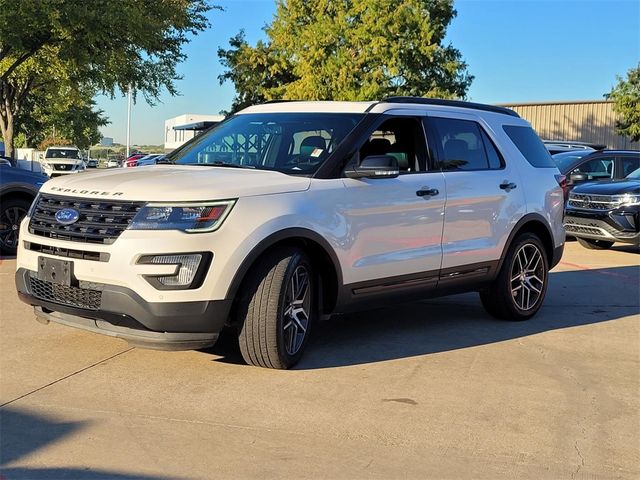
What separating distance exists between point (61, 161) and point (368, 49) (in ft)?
54.9

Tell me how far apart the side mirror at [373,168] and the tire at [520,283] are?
1.93m

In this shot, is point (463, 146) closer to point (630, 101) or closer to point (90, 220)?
point (90, 220)

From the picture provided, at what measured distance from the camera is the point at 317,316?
512 cm

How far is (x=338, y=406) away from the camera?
423cm

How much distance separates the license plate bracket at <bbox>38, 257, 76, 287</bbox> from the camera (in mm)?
4449

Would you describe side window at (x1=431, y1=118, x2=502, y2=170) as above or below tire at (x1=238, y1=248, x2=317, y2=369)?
above

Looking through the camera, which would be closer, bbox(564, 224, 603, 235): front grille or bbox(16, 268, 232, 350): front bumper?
bbox(16, 268, 232, 350): front bumper

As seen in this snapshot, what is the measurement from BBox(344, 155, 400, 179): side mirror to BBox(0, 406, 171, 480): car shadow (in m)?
2.39

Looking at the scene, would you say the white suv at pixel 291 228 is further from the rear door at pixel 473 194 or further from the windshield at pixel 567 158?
the windshield at pixel 567 158

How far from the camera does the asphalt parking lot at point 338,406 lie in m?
3.47

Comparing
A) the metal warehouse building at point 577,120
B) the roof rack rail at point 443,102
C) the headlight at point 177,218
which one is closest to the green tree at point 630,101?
the metal warehouse building at point 577,120

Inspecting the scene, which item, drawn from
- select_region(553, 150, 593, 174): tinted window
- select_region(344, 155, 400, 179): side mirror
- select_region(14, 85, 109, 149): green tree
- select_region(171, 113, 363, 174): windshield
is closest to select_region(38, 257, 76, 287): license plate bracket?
select_region(171, 113, 363, 174): windshield

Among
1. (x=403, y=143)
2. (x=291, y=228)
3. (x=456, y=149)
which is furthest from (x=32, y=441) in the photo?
(x=456, y=149)

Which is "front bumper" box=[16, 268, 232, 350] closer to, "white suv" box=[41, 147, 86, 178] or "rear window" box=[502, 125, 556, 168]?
"rear window" box=[502, 125, 556, 168]
